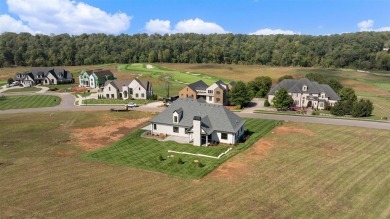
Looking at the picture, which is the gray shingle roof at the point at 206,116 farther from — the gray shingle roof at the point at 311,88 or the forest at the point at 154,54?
the forest at the point at 154,54

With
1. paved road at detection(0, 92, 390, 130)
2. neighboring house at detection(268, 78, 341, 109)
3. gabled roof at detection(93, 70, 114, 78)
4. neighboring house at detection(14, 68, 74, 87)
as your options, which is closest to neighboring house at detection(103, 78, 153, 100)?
paved road at detection(0, 92, 390, 130)

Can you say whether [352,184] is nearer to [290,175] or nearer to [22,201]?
[290,175]

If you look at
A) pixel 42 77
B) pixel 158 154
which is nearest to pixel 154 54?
pixel 42 77

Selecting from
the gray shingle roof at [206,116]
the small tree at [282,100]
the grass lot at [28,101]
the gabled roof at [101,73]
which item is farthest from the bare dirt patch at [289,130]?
the gabled roof at [101,73]

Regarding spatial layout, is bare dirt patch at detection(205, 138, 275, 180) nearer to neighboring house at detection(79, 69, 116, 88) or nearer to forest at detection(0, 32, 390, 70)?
neighboring house at detection(79, 69, 116, 88)

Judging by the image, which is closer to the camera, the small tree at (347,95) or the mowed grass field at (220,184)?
the mowed grass field at (220,184)

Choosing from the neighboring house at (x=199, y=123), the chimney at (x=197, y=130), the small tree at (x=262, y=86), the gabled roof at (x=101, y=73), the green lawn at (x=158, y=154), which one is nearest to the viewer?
the green lawn at (x=158, y=154)

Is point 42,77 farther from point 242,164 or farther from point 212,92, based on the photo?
point 242,164
